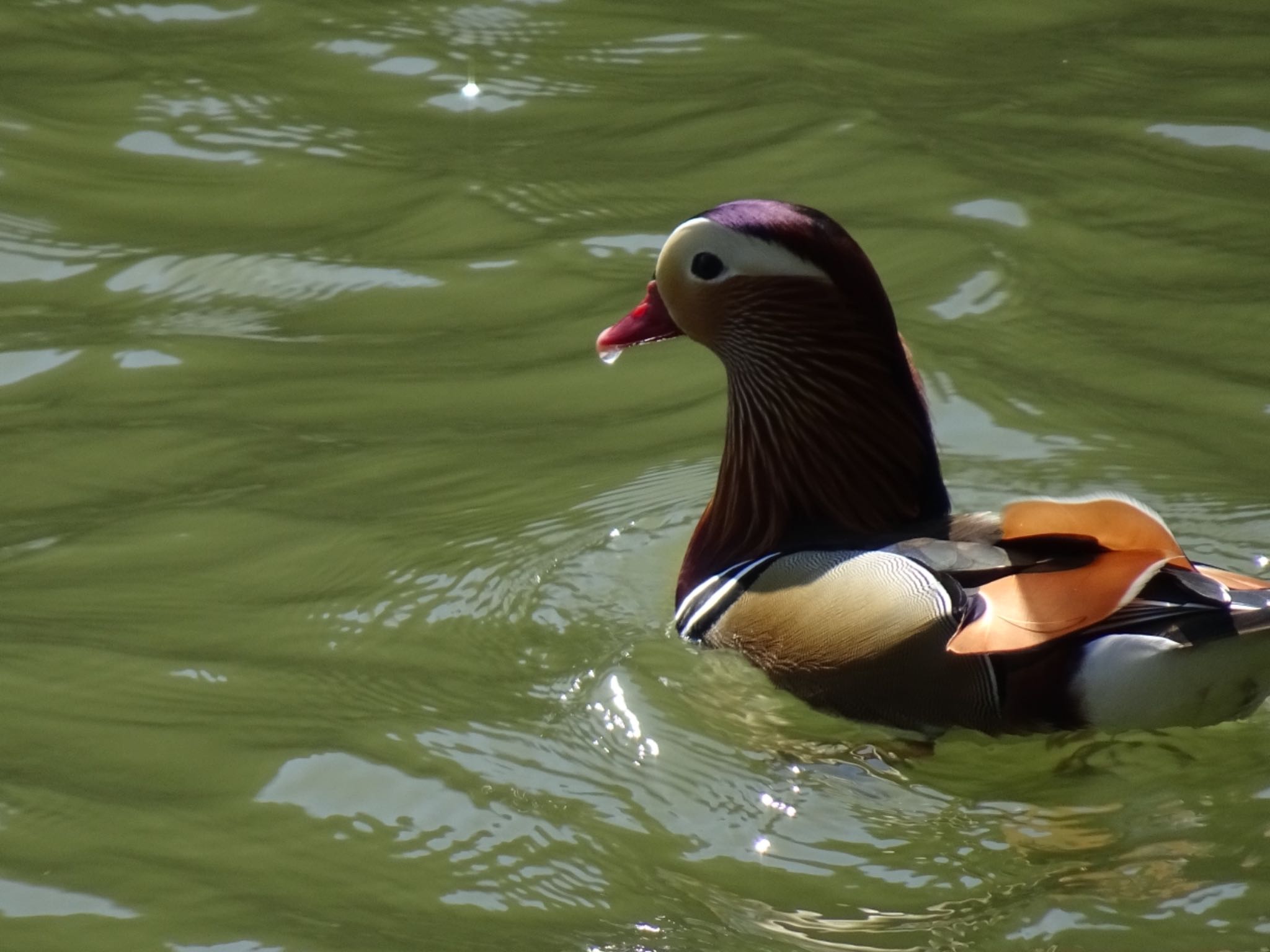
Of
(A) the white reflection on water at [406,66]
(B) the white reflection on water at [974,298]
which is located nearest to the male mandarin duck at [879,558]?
(B) the white reflection on water at [974,298]

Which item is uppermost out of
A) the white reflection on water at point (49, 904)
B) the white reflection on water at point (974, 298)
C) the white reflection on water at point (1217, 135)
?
the white reflection on water at point (1217, 135)

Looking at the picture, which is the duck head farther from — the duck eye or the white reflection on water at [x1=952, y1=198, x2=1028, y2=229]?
the white reflection on water at [x1=952, y1=198, x2=1028, y2=229]

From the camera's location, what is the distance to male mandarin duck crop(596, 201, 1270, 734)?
10.7 feet

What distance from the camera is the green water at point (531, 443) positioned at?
307 cm

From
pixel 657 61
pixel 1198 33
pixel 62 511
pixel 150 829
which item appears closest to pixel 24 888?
pixel 150 829

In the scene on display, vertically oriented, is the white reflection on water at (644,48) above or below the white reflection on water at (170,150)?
above

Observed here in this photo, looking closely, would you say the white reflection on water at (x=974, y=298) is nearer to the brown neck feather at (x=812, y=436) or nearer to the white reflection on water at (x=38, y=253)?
the brown neck feather at (x=812, y=436)

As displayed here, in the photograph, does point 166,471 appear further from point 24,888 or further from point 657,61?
point 657,61

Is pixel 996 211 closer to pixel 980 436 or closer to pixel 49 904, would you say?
pixel 980 436

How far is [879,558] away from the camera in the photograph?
11.8 ft

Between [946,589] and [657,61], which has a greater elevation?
[657,61]

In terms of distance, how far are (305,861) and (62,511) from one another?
64.5 inches

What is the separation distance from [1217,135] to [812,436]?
9.54ft

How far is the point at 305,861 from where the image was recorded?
3.12 meters
